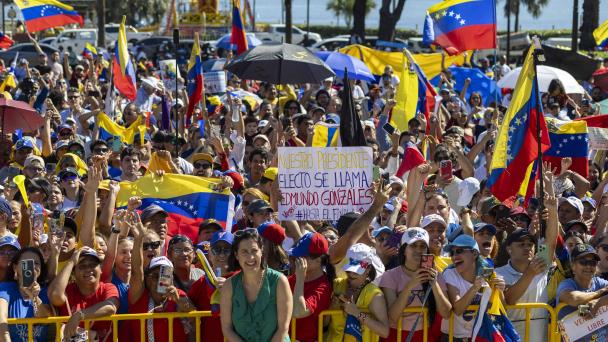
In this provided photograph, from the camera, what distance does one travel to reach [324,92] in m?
16.5

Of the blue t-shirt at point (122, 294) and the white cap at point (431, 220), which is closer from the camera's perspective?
the blue t-shirt at point (122, 294)

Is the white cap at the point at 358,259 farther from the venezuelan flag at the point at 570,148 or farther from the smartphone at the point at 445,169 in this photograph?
the venezuelan flag at the point at 570,148

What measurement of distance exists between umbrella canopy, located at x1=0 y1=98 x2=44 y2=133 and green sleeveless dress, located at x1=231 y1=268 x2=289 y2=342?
5.73 metres

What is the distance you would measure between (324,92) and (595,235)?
761 cm

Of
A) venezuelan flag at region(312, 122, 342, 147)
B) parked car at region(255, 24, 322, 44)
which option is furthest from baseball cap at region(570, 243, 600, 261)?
parked car at region(255, 24, 322, 44)

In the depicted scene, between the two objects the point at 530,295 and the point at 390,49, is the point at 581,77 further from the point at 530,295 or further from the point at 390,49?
the point at 530,295

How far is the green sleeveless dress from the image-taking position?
6.56 m

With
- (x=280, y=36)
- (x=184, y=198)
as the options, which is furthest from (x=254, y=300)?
(x=280, y=36)

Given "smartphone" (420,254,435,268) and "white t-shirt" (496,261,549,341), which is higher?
"smartphone" (420,254,435,268)

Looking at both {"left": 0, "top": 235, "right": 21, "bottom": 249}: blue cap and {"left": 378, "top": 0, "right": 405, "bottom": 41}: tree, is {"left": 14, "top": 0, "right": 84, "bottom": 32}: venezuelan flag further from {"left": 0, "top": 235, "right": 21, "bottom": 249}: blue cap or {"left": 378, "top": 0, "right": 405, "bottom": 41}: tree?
{"left": 378, "top": 0, "right": 405, "bottom": 41}: tree

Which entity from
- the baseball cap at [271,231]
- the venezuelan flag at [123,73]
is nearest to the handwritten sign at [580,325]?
the baseball cap at [271,231]

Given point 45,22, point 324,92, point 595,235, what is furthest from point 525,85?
point 45,22

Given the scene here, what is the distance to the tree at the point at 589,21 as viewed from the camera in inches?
1405

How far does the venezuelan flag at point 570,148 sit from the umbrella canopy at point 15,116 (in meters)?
5.24
